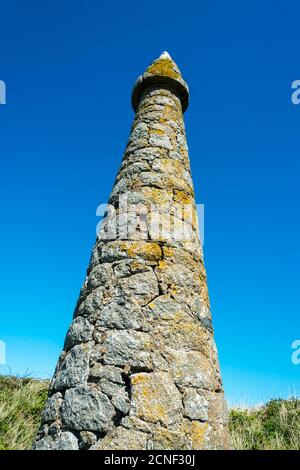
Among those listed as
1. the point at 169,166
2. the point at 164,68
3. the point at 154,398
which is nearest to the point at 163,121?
the point at 169,166

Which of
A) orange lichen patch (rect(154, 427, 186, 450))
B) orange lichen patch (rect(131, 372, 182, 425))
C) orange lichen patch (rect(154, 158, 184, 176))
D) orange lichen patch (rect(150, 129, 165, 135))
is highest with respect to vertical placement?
orange lichen patch (rect(150, 129, 165, 135))

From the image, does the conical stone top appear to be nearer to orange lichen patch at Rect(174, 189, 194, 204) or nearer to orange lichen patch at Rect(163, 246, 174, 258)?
orange lichen patch at Rect(174, 189, 194, 204)

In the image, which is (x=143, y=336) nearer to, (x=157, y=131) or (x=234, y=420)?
(x=157, y=131)

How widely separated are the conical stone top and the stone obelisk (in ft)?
3.83

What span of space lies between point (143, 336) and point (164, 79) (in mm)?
3587

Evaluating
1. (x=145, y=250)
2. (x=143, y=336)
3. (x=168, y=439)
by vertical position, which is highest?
(x=145, y=250)

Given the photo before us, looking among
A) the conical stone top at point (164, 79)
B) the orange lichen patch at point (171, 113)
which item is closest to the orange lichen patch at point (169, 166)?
the orange lichen patch at point (171, 113)

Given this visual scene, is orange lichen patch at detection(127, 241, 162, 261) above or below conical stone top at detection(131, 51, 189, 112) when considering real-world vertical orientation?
below

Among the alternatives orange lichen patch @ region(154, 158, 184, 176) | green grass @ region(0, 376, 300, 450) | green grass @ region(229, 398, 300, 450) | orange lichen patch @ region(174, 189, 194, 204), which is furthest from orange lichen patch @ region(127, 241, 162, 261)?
green grass @ region(229, 398, 300, 450)

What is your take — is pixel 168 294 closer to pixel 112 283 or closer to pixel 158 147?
pixel 112 283

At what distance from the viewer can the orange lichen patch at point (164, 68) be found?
5.16m

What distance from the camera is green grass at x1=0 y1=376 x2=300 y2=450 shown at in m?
6.28

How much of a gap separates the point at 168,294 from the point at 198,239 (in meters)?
0.96

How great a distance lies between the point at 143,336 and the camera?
3186 mm
